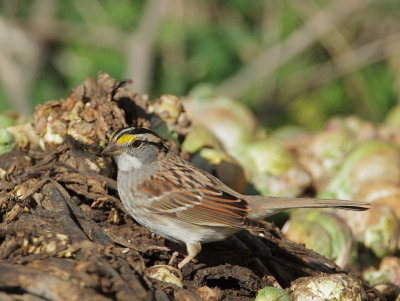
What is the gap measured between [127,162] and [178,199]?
16.5 inches

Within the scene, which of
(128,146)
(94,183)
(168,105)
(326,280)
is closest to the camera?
(326,280)

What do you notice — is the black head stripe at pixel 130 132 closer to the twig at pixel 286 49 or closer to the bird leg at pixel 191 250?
the bird leg at pixel 191 250

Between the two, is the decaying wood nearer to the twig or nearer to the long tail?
the long tail

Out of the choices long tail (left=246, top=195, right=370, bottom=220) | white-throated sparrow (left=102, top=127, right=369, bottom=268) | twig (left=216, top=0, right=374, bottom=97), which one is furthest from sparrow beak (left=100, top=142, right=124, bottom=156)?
twig (left=216, top=0, right=374, bottom=97)

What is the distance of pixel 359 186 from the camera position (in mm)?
4848

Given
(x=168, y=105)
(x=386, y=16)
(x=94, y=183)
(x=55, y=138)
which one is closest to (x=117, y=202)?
(x=94, y=183)

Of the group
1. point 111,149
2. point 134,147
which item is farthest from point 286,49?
point 111,149

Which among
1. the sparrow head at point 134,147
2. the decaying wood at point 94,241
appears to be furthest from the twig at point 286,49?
the decaying wood at point 94,241

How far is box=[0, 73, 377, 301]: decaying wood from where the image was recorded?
264 centimetres

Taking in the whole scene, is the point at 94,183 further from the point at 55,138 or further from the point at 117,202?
the point at 55,138

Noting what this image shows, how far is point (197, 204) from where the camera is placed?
3.83 meters

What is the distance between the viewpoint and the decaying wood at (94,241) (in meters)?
2.64

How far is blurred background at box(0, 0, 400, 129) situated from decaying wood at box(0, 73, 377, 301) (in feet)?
16.0

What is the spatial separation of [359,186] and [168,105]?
1685 mm
